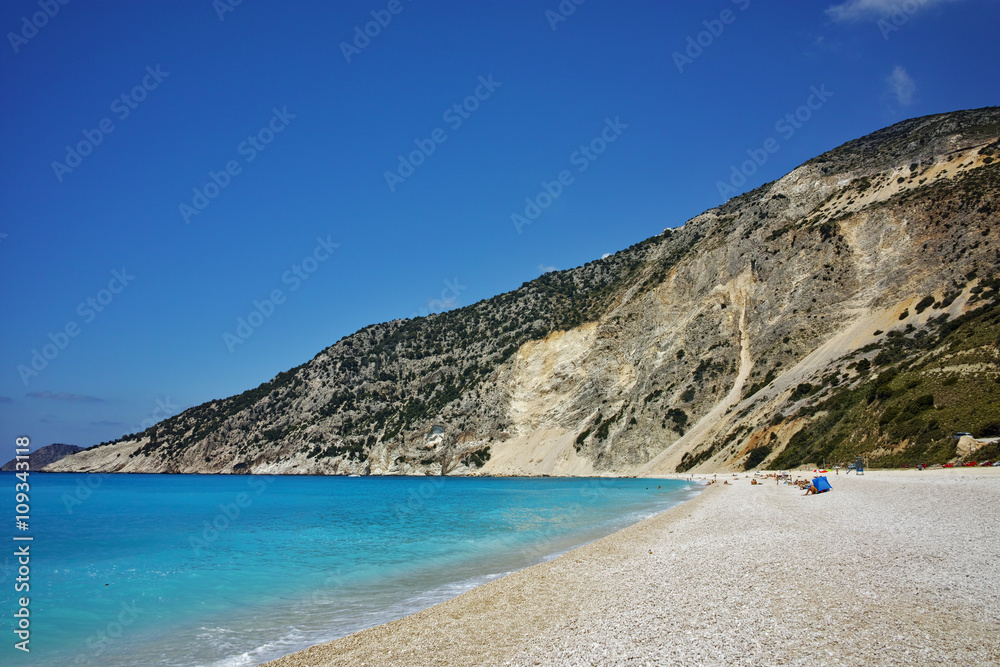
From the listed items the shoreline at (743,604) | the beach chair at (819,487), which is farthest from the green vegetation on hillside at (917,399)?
the shoreline at (743,604)

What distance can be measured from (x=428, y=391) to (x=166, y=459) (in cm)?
6557

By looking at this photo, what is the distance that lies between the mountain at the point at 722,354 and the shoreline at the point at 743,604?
18375 millimetres

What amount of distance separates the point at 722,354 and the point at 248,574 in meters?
57.0

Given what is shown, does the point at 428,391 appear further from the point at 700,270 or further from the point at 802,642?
the point at 802,642

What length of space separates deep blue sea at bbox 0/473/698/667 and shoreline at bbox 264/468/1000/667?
6.22ft

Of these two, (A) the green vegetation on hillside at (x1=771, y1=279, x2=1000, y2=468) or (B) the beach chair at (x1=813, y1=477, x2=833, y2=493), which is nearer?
(B) the beach chair at (x1=813, y1=477, x2=833, y2=493)

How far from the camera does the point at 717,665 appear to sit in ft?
18.2

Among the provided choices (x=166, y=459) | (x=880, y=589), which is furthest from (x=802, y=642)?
(x=166, y=459)

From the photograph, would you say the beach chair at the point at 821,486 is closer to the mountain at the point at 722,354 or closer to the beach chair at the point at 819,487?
the beach chair at the point at 819,487

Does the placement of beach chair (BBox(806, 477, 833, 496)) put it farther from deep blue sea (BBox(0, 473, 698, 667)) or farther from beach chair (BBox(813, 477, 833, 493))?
deep blue sea (BBox(0, 473, 698, 667))

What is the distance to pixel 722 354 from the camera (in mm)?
61969

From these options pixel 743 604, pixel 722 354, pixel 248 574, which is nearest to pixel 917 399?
pixel 743 604

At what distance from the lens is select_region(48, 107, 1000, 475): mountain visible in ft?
125

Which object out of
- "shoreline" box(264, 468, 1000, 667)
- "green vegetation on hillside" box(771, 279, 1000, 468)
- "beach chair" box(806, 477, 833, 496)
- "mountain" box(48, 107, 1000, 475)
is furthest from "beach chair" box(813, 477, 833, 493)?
"shoreline" box(264, 468, 1000, 667)
